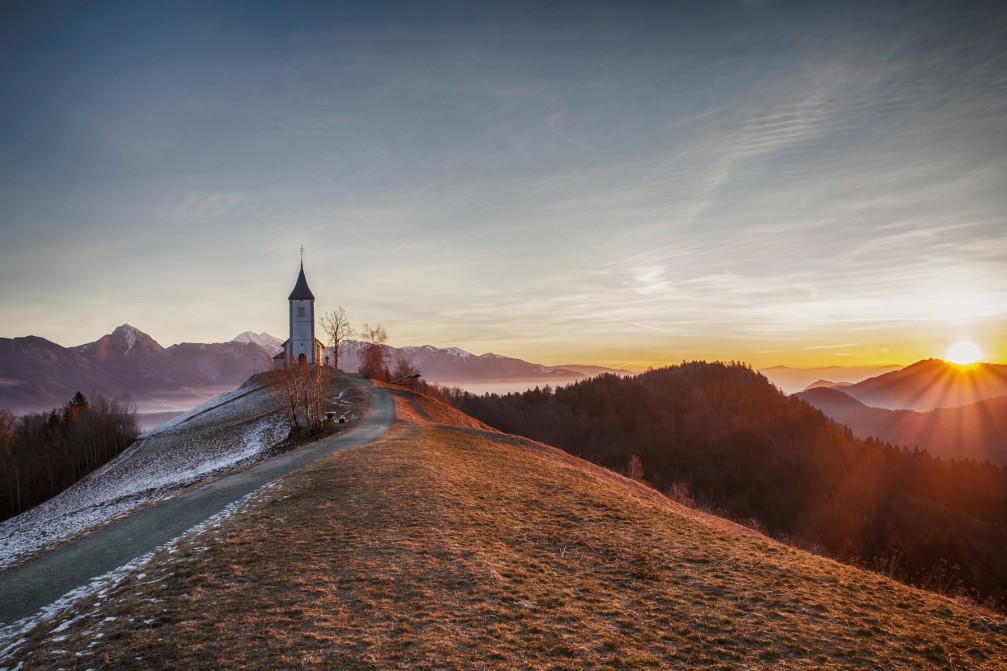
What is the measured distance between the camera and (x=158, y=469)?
38.5 meters

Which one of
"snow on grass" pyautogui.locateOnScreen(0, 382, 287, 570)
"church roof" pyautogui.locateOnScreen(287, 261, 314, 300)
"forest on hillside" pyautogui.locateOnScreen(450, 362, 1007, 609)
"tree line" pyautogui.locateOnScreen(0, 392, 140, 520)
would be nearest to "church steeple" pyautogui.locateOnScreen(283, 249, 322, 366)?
"church roof" pyautogui.locateOnScreen(287, 261, 314, 300)

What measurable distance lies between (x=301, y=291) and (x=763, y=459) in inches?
4765

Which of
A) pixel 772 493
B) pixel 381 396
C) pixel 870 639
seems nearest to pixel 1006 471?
pixel 772 493

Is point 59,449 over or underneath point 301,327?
underneath

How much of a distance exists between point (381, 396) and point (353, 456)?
31635mm

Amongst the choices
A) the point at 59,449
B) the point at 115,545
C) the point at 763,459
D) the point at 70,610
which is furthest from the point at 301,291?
the point at 763,459

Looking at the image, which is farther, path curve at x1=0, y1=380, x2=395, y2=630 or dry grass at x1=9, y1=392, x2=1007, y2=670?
path curve at x1=0, y1=380, x2=395, y2=630

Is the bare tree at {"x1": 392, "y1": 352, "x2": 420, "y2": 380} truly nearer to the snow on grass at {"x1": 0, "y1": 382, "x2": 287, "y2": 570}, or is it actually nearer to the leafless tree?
the snow on grass at {"x1": 0, "y1": 382, "x2": 287, "y2": 570}

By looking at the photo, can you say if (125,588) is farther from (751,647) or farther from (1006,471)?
(1006,471)

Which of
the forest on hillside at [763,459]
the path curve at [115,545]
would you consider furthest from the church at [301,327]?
the path curve at [115,545]

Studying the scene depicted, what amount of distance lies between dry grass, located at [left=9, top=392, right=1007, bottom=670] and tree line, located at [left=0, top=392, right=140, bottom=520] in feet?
219

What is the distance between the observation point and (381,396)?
2172 inches

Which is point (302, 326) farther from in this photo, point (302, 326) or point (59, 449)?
point (59, 449)

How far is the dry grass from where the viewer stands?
25.6 ft
